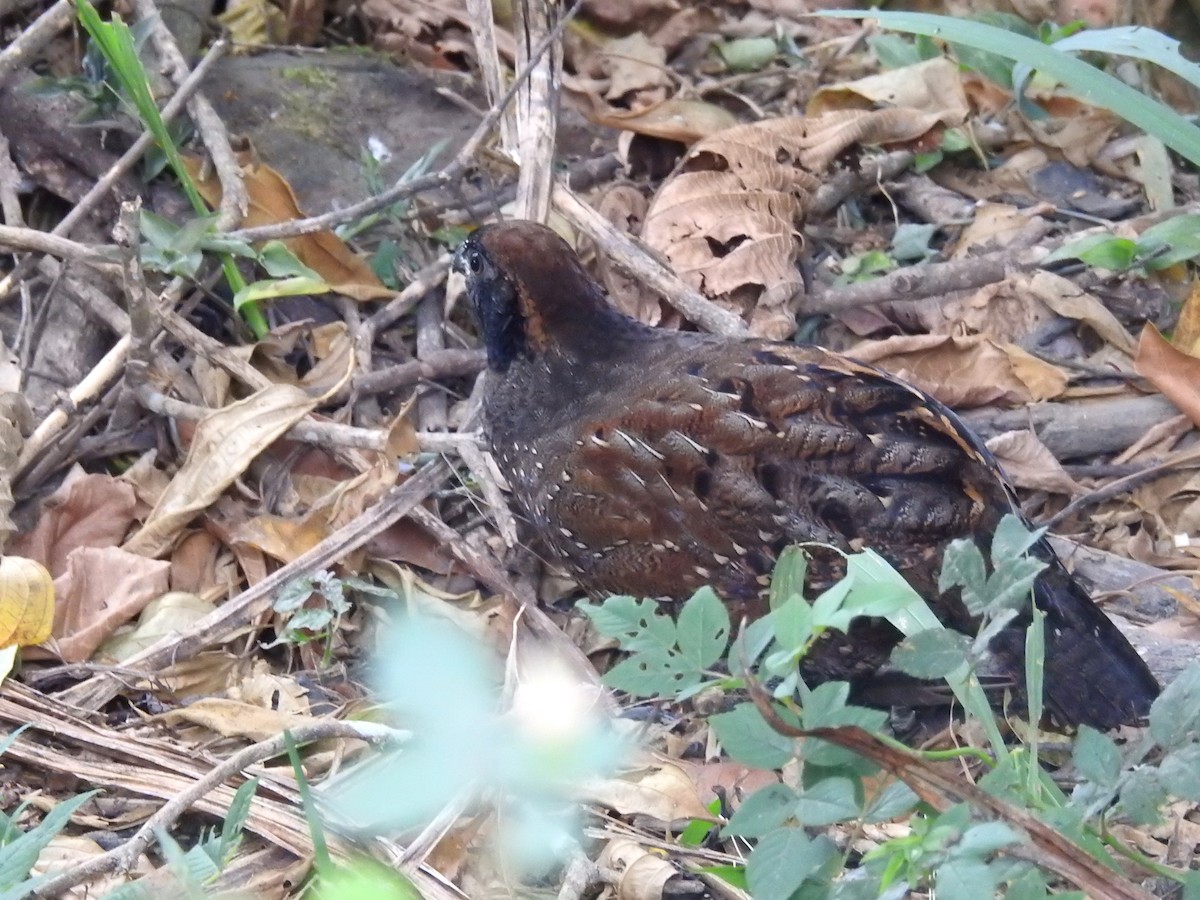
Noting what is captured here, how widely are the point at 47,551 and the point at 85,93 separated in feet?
4.51

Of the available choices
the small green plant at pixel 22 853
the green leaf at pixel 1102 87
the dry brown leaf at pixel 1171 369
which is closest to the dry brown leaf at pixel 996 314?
the dry brown leaf at pixel 1171 369

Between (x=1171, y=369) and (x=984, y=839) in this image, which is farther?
(x=1171, y=369)

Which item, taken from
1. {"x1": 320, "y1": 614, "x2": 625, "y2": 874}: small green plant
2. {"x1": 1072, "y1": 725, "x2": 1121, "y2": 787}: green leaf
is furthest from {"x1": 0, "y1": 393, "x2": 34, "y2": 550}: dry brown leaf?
{"x1": 1072, "y1": 725, "x2": 1121, "y2": 787}: green leaf

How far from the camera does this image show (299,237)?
3625 mm

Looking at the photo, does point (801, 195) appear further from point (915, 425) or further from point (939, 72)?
point (915, 425)

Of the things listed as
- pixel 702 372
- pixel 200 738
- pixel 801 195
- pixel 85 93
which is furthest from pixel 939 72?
pixel 200 738

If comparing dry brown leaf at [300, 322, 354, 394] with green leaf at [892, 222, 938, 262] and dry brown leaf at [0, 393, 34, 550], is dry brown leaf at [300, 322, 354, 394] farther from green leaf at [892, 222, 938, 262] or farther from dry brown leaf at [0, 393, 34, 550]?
green leaf at [892, 222, 938, 262]

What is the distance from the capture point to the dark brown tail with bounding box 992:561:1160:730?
2.58 metres

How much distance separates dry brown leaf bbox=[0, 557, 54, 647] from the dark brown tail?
83.0 inches

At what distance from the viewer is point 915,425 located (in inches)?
108

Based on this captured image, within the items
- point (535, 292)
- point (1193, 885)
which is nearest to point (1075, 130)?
point (535, 292)

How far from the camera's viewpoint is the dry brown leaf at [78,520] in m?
3.10

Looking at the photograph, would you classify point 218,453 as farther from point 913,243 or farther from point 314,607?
point 913,243

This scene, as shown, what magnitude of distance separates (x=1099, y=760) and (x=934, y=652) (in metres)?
0.27
